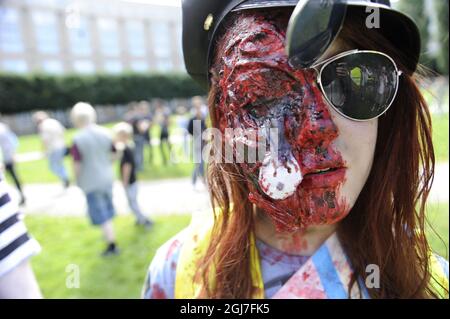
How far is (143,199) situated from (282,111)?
5267 mm

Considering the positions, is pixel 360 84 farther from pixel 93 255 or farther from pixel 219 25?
pixel 93 255

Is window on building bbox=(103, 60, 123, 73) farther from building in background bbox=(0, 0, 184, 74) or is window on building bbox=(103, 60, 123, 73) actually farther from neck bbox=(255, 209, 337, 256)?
neck bbox=(255, 209, 337, 256)

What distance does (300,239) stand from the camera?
911 mm

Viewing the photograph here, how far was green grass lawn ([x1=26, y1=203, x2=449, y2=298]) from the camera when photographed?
312 cm

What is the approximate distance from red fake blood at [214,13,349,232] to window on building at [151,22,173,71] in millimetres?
31248

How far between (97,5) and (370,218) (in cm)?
3390

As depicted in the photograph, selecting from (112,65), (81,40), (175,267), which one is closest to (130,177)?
(175,267)

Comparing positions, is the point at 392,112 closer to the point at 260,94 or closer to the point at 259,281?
the point at 260,94

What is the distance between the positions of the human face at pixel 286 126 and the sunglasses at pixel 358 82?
0.02m

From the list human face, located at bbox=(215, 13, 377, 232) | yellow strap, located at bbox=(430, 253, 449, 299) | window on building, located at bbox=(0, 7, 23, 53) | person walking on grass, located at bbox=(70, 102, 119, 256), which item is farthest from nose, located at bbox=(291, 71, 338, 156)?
window on building, located at bbox=(0, 7, 23, 53)

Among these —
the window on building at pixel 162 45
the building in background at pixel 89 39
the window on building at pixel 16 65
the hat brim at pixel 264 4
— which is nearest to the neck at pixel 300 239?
the hat brim at pixel 264 4

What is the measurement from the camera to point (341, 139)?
2.22ft
